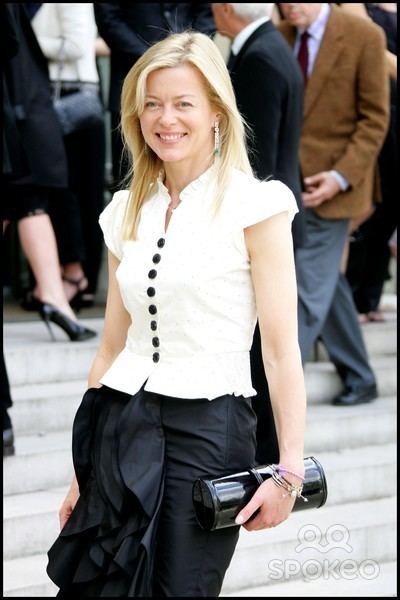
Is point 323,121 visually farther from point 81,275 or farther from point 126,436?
point 126,436

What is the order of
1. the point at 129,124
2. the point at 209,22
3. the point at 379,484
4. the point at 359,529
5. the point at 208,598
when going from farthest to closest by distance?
1. the point at 209,22
2. the point at 379,484
3. the point at 359,529
4. the point at 129,124
5. the point at 208,598

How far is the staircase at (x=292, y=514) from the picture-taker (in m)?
4.74

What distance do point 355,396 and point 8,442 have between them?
2.00 m

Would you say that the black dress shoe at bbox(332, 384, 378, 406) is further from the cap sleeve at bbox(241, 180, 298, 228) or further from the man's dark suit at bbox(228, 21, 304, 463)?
the cap sleeve at bbox(241, 180, 298, 228)

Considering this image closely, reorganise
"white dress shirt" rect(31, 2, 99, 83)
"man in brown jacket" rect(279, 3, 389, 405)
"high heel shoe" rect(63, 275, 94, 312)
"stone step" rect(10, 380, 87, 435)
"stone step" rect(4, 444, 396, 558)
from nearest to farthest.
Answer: "stone step" rect(4, 444, 396, 558) < "stone step" rect(10, 380, 87, 435) < "man in brown jacket" rect(279, 3, 389, 405) < "white dress shirt" rect(31, 2, 99, 83) < "high heel shoe" rect(63, 275, 94, 312)

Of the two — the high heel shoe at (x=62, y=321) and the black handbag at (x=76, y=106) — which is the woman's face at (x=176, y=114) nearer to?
the high heel shoe at (x=62, y=321)

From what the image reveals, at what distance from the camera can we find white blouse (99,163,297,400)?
288cm

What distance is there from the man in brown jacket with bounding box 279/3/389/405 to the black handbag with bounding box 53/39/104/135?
104 centimetres

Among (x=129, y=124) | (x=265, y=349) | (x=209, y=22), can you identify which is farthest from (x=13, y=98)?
(x=265, y=349)

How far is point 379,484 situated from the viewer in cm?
574

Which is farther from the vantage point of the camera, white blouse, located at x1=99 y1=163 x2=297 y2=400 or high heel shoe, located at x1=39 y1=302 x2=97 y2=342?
high heel shoe, located at x1=39 y1=302 x2=97 y2=342

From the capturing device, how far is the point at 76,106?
6484 millimetres

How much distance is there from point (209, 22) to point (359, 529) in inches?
112

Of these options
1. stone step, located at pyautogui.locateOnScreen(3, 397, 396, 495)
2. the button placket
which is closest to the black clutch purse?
the button placket
